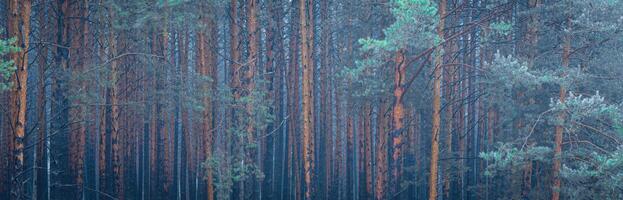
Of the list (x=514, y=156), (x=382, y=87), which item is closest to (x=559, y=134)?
(x=514, y=156)

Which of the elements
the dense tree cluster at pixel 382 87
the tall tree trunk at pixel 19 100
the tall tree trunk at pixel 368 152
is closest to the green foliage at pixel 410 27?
the dense tree cluster at pixel 382 87

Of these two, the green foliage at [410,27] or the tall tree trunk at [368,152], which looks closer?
the green foliage at [410,27]

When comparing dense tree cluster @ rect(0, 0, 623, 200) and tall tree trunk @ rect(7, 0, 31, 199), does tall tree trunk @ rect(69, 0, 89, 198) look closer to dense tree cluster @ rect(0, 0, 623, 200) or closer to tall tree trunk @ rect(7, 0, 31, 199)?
dense tree cluster @ rect(0, 0, 623, 200)

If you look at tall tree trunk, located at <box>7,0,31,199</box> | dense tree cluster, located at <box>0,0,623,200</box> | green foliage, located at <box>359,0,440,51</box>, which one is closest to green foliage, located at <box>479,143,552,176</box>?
dense tree cluster, located at <box>0,0,623,200</box>

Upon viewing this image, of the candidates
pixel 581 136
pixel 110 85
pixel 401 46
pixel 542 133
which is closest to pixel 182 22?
pixel 110 85

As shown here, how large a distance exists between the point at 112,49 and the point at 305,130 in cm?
621

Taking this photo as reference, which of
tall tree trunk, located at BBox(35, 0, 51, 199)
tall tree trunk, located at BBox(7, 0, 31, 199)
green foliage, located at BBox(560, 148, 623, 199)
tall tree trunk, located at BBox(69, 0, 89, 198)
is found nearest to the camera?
tall tree trunk, located at BBox(7, 0, 31, 199)

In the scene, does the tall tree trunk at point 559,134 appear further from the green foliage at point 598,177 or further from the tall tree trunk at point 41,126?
the tall tree trunk at point 41,126

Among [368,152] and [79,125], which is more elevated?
[79,125]

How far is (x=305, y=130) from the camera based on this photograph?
49.7ft

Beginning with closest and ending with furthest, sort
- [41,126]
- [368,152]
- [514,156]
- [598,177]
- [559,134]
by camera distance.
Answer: [598,177] → [514,156] → [559,134] → [41,126] → [368,152]

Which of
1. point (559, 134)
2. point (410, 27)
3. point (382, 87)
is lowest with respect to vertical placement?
point (559, 134)

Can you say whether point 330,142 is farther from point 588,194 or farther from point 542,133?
point 588,194

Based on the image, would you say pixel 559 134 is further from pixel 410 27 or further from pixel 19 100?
pixel 19 100
